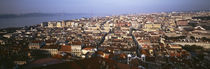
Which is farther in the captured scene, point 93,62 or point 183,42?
point 183,42

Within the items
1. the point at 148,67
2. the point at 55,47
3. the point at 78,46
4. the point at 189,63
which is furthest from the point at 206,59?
the point at 55,47

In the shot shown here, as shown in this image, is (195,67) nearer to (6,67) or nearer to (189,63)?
(189,63)

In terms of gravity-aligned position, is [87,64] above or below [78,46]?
above

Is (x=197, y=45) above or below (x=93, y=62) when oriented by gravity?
below

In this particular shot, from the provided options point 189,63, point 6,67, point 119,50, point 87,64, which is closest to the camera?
point 87,64

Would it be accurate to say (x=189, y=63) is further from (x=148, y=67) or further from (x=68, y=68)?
(x=68, y=68)

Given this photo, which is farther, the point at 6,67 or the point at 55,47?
the point at 55,47

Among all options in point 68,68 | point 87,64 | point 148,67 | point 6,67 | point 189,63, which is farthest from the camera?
point 189,63

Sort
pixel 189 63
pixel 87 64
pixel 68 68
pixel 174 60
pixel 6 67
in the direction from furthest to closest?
pixel 174 60, pixel 189 63, pixel 6 67, pixel 87 64, pixel 68 68

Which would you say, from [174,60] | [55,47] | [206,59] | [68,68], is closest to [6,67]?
[68,68]
